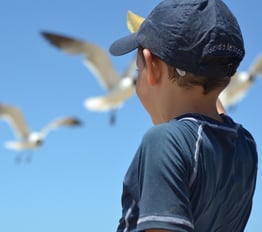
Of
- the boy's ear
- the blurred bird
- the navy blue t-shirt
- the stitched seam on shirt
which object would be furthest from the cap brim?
the blurred bird

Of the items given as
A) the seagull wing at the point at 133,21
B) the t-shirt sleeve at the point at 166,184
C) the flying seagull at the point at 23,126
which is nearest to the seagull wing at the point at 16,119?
the flying seagull at the point at 23,126

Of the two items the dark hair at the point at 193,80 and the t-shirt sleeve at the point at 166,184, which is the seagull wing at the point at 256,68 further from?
the t-shirt sleeve at the point at 166,184

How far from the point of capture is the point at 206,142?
130 cm

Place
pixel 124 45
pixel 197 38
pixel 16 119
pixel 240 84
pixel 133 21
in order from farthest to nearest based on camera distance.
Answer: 1. pixel 16 119
2. pixel 240 84
3. pixel 133 21
4. pixel 124 45
5. pixel 197 38

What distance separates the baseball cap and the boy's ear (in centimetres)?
1

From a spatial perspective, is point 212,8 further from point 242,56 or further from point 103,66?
point 103,66

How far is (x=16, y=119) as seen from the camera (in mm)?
17969

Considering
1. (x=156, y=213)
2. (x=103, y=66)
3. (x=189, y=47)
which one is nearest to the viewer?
(x=156, y=213)

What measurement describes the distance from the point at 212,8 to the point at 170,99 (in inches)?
6.9

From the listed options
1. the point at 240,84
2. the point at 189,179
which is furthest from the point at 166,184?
the point at 240,84

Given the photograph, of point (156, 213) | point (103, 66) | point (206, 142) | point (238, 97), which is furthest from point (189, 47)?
point (103, 66)

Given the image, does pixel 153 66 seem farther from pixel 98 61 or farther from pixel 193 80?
pixel 98 61

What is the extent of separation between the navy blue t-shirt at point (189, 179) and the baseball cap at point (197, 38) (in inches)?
3.8

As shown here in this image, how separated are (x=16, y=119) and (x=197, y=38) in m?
16.9
